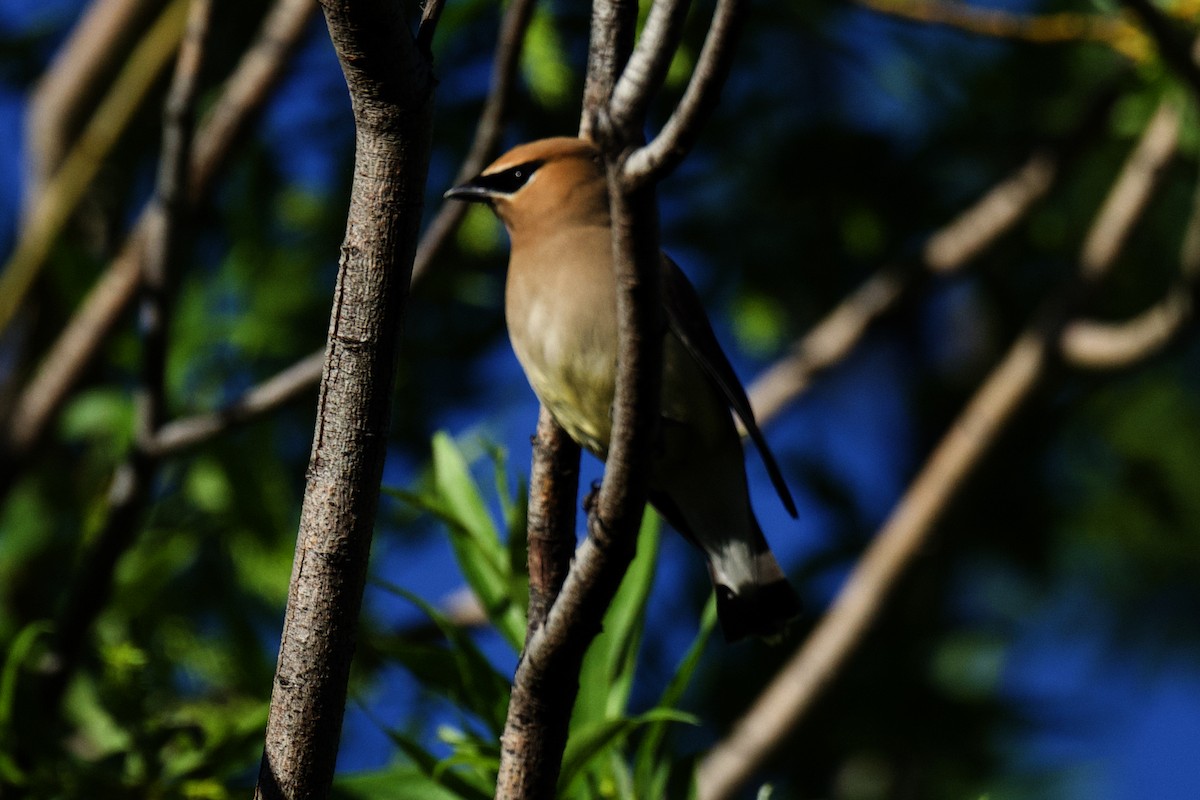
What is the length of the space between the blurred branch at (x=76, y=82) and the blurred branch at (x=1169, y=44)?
3408 millimetres

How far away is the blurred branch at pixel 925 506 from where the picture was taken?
4492mm

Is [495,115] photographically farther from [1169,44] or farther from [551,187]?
[1169,44]

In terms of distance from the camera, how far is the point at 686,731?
5.16m

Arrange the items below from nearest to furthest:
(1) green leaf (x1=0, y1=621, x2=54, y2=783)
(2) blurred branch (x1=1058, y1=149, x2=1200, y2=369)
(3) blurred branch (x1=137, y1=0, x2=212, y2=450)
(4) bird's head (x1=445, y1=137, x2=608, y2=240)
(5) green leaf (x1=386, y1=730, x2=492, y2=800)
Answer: (5) green leaf (x1=386, y1=730, x2=492, y2=800)
(1) green leaf (x1=0, y1=621, x2=54, y2=783)
(4) bird's head (x1=445, y1=137, x2=608, y2=240)
(3) blurred branch (x1=137, y1=0, x2=212, y2=450)
(2) blurred branch (x1=1058, y1=149, x2=1200, y2=369)

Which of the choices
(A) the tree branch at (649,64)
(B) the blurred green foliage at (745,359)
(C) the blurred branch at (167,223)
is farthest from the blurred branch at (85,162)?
(A) the tree branch at (649,64)

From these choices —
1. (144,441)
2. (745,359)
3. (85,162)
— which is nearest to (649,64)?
(144,441)

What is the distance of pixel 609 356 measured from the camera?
2.70 m

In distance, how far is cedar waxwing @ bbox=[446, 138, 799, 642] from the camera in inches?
109

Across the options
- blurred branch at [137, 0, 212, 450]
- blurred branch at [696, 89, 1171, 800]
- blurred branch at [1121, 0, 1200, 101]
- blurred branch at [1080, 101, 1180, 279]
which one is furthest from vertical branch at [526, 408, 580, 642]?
blurred branch at [1080, 101, 1180, 279]

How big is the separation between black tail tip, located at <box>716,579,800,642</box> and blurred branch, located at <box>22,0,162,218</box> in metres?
3.33

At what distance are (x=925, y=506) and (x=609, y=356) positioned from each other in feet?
7.71

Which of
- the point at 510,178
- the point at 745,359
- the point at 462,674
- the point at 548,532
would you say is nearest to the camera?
the point at 548,532

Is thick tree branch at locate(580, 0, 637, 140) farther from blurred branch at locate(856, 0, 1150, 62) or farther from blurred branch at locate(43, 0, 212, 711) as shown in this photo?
blurred branch at locate(856, 0, 1150, 62)

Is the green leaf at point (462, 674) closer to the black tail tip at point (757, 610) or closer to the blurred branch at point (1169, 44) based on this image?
the black tail tip at point (757, 610)
